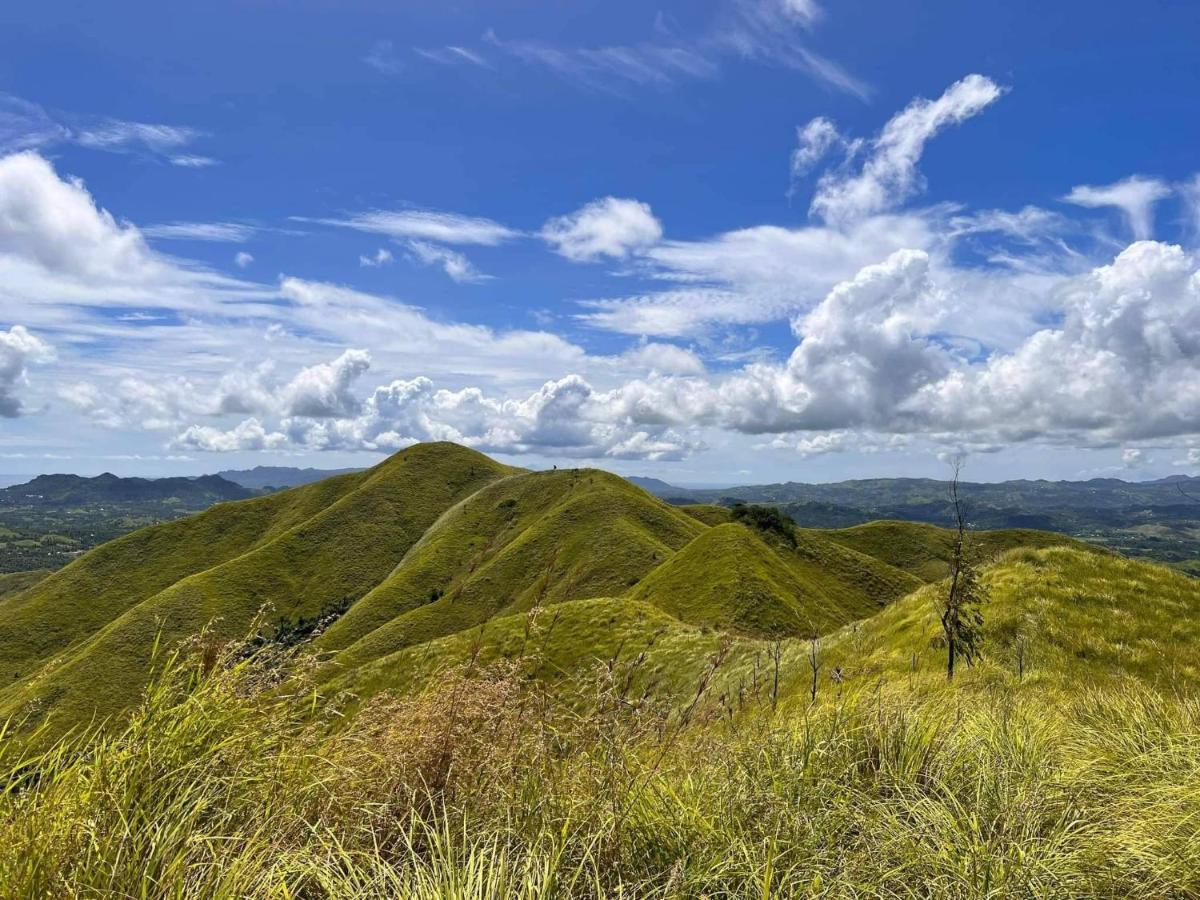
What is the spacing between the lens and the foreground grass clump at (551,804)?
4.06m

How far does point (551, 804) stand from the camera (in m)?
5.20

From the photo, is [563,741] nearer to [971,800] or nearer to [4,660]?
[971,800]

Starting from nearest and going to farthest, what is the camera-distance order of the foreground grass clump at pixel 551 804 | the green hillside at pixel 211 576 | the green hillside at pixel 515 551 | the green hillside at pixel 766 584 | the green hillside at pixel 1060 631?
the foreground grass clump at pixel 551 804 → the green hillside at pixel 1060 631 → the green hillside at pixel 766 584 → the green hillside at pixel 515 551 → the green hillside at pixel 211 576

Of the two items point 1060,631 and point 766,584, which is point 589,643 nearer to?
point 1060,631

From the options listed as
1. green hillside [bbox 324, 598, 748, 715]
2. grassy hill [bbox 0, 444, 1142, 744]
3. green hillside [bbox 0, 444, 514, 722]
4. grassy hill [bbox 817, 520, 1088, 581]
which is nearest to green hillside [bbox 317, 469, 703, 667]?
grassy hill [bbox 0, 444, 1142, 744]

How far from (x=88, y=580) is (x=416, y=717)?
187 meters

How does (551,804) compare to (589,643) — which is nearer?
(551,804)

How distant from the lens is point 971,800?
5.46 metres

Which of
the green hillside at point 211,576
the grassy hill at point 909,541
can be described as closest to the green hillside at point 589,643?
the green hillside at point 211,576

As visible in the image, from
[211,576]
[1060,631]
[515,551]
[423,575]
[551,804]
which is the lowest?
[423,575]

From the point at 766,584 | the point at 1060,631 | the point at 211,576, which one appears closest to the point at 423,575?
the point at 211,576

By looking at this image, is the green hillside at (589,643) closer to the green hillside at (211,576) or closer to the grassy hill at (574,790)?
the grassy hill at (574,790)

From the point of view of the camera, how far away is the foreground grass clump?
4.06m

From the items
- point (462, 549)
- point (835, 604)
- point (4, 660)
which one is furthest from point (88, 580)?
point (835, 604)
